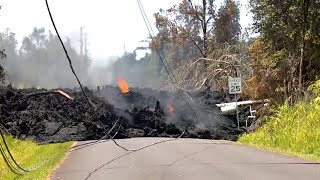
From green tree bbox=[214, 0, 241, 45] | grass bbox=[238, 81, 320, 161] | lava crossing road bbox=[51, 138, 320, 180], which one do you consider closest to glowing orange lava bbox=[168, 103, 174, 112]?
green tree bbox=[214, 0, 241, 45]

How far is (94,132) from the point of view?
32.7 meters

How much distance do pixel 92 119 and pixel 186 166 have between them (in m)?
21.6

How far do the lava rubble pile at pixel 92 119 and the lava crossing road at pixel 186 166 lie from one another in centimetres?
1216

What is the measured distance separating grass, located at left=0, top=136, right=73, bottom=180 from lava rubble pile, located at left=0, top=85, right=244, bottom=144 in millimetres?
3686

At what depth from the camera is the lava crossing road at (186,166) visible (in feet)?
41.3

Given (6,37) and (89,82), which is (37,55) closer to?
(6,37)

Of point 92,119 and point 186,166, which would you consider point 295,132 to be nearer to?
point 186,166

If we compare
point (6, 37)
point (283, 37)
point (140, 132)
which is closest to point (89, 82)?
point (6, 37)

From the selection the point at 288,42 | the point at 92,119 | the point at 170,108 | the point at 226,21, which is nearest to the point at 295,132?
the point at 288,42

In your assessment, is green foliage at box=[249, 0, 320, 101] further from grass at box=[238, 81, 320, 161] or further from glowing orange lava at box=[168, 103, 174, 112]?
glowing orange lava at box=[168, 103, 174, 112]

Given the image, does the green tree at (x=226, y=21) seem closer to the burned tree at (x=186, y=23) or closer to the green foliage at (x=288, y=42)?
the burned tree at (x=186, y=23)

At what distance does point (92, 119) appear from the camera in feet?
117

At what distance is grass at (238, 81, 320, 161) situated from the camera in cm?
1870

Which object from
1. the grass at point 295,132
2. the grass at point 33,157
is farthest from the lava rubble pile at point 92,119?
the grass at point 295,132
